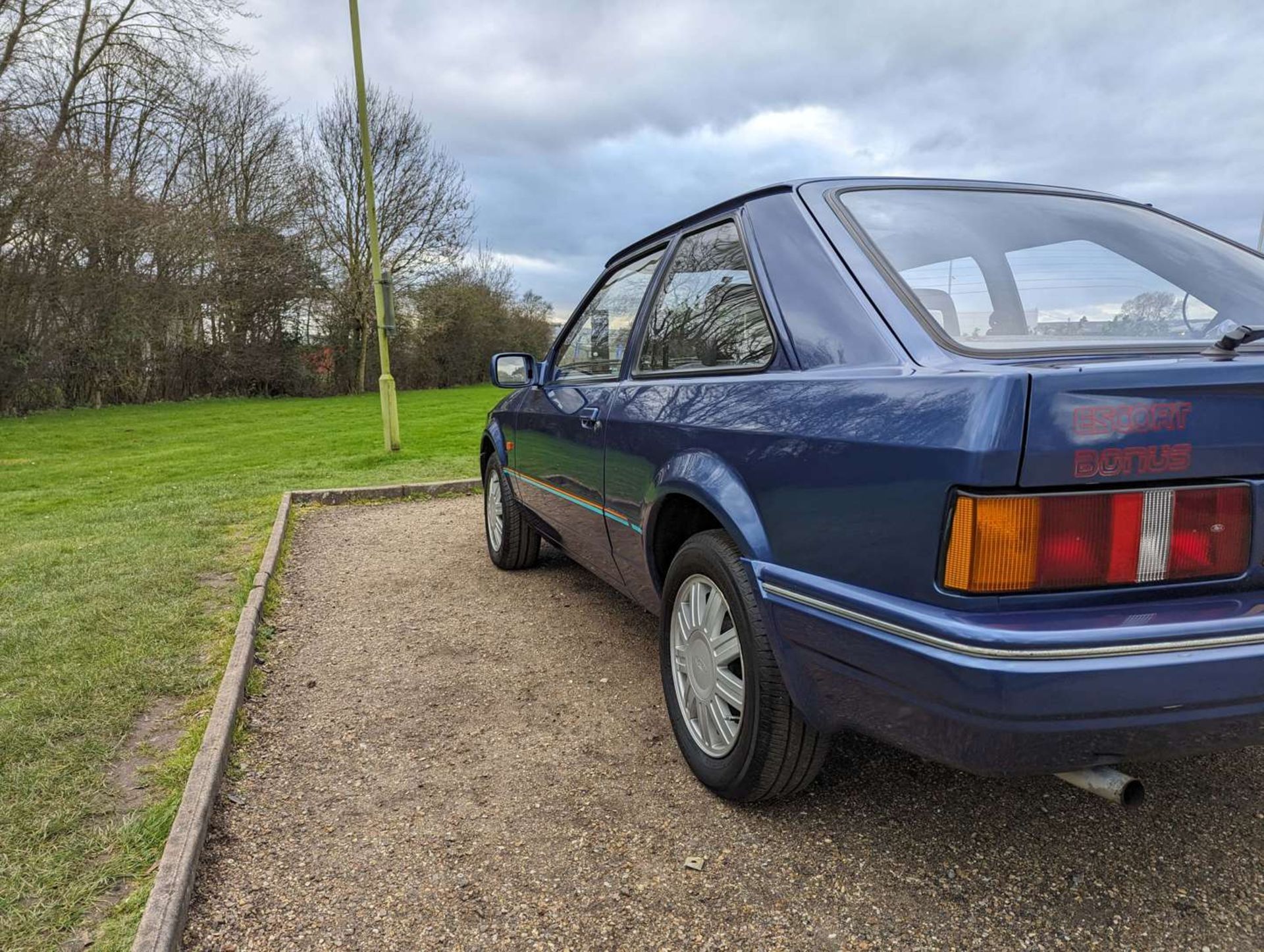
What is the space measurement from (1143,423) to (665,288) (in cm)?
182

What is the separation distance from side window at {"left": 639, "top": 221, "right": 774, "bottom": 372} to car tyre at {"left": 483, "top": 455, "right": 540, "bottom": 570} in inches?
77.9

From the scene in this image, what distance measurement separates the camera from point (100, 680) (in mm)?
3137

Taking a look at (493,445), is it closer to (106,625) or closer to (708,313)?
(106,625)

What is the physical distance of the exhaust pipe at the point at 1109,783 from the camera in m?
1.61

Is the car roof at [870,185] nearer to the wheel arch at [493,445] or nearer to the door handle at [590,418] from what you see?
the door handle at [590,418]

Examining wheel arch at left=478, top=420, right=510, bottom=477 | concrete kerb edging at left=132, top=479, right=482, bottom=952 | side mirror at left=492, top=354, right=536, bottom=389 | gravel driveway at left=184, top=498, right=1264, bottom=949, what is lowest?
gravel driveway at left=184, top=498, right=1264, bottom=949

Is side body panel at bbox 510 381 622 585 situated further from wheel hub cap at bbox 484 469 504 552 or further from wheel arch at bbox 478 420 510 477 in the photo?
wheel hub cap at bbox 484 469 504 552

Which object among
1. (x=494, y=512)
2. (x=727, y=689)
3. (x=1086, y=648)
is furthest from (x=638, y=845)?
(x=494, y=512)

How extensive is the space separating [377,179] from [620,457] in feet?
99.8

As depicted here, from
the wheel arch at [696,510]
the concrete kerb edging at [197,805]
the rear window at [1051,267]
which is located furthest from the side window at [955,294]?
the concrete kerb edging at [197,805]

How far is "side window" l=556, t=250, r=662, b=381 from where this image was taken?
3285 mm

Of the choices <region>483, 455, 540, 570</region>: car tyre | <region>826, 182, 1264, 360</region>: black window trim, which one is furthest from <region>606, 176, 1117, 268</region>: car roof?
<region>483, 455, 540, 570</region>: car tyre


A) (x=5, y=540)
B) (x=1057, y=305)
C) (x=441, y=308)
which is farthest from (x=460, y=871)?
(x=441, y=308)

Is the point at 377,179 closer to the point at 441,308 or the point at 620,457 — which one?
the point at 441,308
